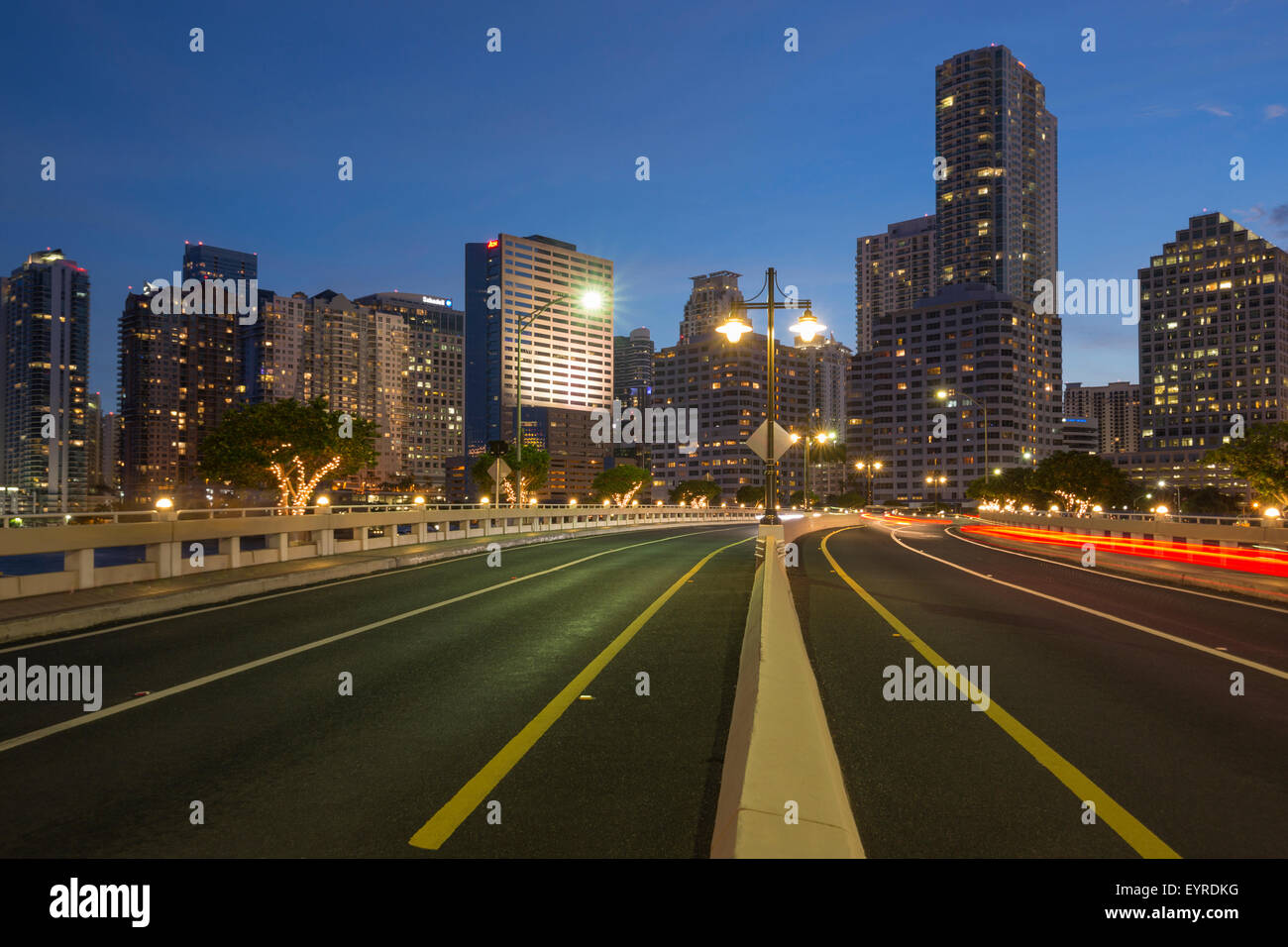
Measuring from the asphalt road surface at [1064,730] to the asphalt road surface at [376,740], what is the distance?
1.18m

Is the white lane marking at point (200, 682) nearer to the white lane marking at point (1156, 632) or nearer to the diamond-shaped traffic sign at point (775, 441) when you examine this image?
the diamond-shaped traffic sign at point (775, 441)

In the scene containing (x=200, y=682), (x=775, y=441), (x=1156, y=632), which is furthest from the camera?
(x=775, y=441)

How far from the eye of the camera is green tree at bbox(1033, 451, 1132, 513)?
98750 millimetres

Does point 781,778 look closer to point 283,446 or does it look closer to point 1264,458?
point 1264,458

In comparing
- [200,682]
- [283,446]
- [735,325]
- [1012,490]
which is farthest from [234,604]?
[1012,490]

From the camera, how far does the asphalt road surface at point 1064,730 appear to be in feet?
13.6

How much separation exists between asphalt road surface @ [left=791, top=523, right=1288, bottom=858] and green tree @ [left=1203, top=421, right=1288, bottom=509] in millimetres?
44852

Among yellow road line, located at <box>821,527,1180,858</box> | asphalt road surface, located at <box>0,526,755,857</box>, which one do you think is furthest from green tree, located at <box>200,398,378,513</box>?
yellow road line, located at <box>821,527,1180,858</box>

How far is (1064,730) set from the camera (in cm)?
611

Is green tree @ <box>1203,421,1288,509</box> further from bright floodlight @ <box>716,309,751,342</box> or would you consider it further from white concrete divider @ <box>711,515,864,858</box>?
white concrete divider @ <box>711,515,864,858</box>

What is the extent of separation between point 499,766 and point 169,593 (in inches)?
Answer: 375
